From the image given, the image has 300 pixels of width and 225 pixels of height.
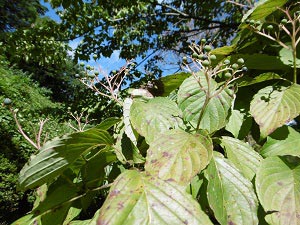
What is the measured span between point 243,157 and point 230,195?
138 mm

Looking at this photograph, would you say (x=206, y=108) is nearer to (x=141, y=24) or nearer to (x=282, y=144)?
(x=282, y=144)

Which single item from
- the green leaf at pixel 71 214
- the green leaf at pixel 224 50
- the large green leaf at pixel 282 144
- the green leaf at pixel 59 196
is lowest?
the large green leaf at pixel 282 144

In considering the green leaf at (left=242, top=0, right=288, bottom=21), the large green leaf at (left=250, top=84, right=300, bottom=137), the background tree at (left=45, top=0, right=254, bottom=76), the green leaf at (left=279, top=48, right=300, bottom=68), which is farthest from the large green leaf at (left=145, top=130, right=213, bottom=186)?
the background tree at (left=45, top=0, right=254, bottom=76)

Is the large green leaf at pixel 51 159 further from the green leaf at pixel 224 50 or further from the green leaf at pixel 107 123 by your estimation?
the green leaf at pixel 224 50

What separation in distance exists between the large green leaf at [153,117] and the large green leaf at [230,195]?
161 mm

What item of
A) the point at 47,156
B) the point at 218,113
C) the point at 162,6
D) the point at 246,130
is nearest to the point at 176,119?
the point at 218,113

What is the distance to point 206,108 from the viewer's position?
83 centimetres

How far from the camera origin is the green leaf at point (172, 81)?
107 centimetres

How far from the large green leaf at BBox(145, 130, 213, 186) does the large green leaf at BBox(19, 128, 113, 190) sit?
16cm

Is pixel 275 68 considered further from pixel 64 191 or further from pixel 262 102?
pixel 64 191

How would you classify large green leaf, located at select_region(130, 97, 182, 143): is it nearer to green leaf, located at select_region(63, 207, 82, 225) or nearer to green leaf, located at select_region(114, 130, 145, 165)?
green leaf, located at select_region(114, 130, 145, 165)

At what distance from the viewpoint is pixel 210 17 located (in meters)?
5.56

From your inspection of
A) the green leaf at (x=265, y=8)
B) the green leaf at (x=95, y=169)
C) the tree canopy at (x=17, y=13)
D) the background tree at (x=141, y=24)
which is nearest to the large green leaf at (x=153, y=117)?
the green leaf at (x=95, y=169)

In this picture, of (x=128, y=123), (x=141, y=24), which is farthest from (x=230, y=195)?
(x=141, y=24)
